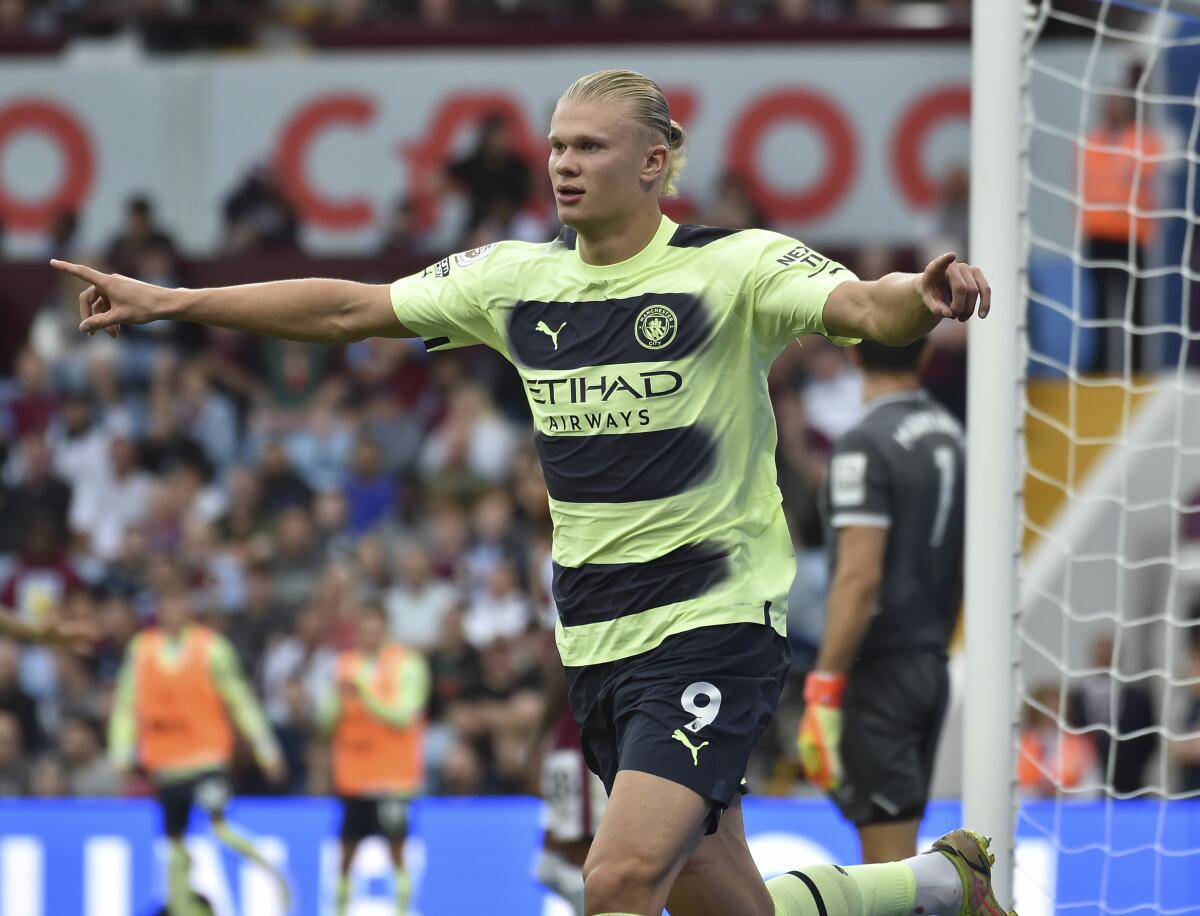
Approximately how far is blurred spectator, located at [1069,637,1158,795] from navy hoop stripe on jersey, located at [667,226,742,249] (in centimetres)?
604

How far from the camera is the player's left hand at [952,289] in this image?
3785 millimetres

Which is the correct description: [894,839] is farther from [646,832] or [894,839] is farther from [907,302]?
[907,302]

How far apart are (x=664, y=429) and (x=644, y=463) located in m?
0.09

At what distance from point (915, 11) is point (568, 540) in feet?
35.4

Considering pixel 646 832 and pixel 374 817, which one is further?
pixel 374 817

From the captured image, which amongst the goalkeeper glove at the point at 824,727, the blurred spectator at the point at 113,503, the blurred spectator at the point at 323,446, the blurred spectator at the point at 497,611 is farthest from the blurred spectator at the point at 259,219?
the goalkeeper glove at the point at 824,727

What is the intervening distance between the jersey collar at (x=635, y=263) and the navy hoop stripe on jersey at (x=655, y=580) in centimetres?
65

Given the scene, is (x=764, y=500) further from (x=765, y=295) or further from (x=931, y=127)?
(x=931, y=127)

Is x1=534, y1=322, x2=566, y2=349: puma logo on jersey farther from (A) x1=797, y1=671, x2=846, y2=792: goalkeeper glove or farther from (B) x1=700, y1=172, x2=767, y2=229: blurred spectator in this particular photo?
(B) x1=700, y1=172, x2=767, y2=229: blurred spectator

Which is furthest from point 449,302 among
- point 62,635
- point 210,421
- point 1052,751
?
point 210,421

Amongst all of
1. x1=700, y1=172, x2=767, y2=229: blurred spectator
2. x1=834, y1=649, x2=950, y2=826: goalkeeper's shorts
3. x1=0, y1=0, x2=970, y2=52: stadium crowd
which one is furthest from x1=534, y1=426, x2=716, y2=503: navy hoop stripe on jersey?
x1=0, y1=0, x2=970, y2=52: stadium crowd

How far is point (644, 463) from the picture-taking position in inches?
175

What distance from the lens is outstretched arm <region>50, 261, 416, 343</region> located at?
451cm

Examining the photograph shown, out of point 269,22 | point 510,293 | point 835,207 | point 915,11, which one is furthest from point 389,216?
point 510,293
